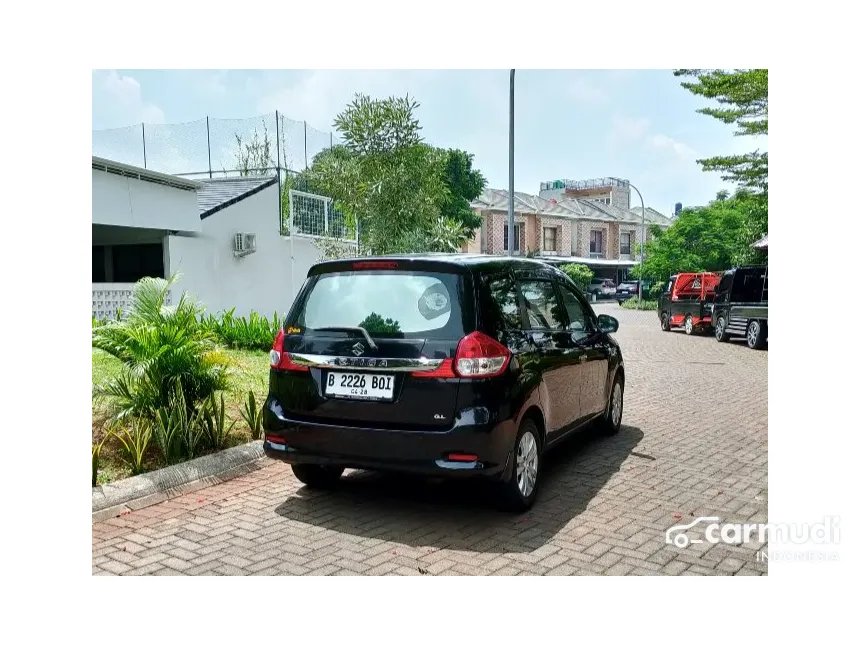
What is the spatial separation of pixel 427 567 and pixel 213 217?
14587mm

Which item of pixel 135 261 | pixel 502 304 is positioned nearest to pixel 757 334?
pixel 502 304

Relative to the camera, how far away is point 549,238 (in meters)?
55.5

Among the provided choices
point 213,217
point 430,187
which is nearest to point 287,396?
point 430,187

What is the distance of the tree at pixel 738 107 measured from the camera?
1480cm

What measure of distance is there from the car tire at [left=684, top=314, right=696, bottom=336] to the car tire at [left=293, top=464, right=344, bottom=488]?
17.5 meters

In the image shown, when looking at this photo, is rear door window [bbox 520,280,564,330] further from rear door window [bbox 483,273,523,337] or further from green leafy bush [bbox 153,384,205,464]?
green leafy bush [bbox 153,384,205,464]

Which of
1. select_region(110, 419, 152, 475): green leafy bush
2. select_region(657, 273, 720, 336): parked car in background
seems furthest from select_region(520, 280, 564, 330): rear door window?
select_region(657, 273, 720, 336): parked car in background

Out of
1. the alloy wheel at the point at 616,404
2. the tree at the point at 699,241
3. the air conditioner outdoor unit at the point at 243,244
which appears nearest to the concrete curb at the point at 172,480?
the alloy wheel at the point at 616,404

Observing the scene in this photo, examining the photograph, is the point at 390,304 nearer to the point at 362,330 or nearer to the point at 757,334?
the point at 362,330

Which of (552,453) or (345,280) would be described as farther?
(552,453)

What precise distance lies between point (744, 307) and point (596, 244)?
1624 inches

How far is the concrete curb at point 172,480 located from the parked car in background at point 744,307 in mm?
13263
